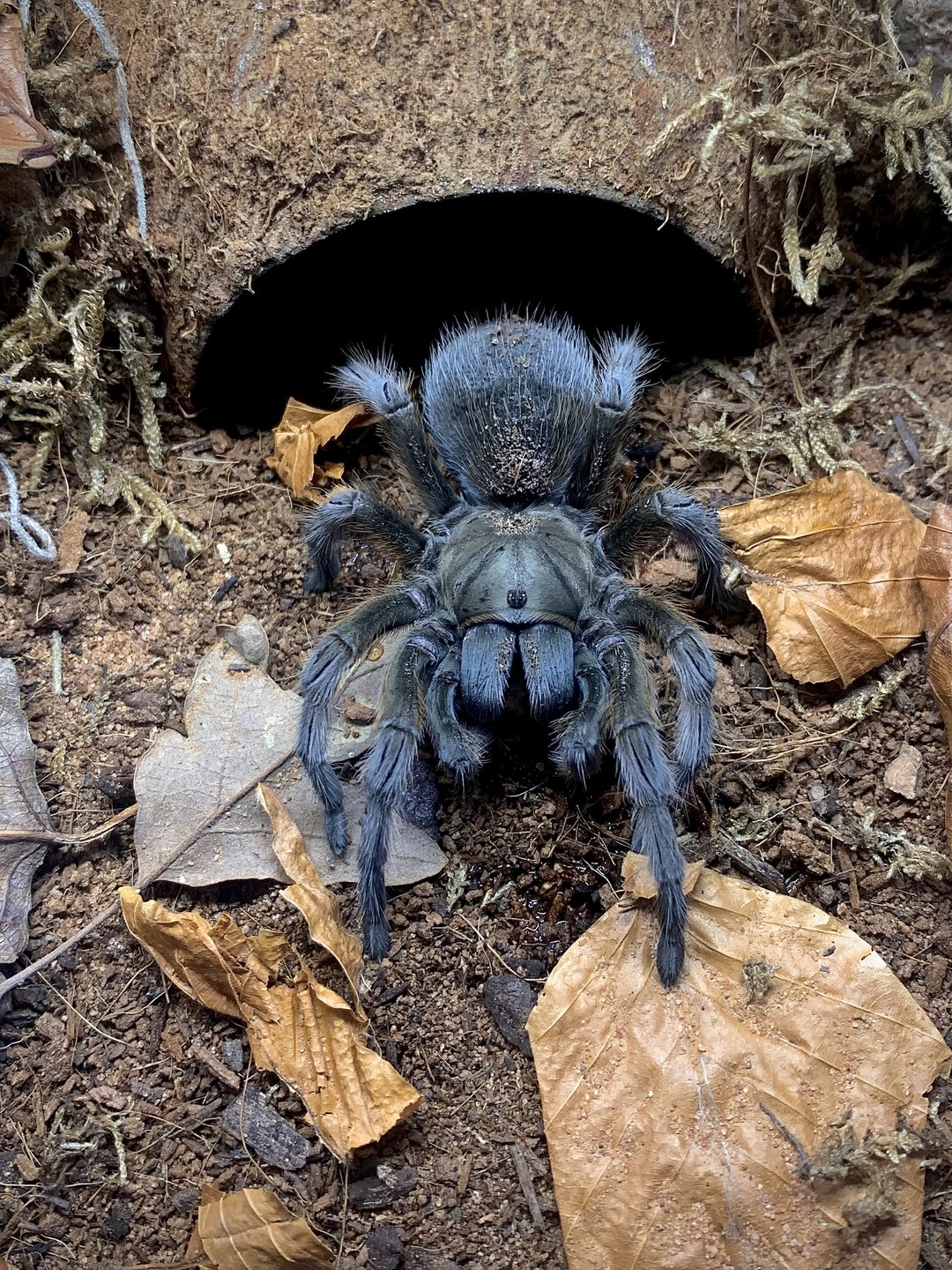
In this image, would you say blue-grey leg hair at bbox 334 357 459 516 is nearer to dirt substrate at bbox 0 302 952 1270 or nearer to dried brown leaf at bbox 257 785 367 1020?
dirt substrate at bbox 0 302 952 1270

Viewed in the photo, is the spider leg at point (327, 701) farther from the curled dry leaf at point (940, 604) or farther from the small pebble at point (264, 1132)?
the curled dry leaf at point (940, 604)

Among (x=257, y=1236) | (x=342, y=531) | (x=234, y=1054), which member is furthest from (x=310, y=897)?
(x=342, y=531)

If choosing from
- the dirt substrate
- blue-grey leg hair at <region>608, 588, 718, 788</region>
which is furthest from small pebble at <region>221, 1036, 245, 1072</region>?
blue-grey leg hair at <region>608, 588, 718, 788</region>

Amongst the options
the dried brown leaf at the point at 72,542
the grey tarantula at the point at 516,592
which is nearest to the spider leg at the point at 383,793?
the grey tarantula at the point at 516,592

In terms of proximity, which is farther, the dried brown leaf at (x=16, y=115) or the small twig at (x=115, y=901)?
the dried brown leaf at (x=16, y=115)

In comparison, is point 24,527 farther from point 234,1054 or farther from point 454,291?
point 234,1054

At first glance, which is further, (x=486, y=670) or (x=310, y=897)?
(x=486, y=670)
